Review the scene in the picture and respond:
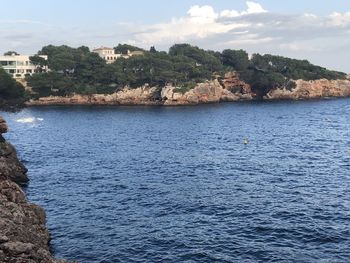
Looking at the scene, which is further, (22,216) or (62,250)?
(62,250)

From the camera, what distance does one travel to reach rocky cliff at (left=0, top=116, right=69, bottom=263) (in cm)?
2819

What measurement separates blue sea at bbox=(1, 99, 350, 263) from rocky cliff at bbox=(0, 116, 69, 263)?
12.4 ft

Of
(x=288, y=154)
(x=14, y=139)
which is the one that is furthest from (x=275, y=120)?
(x=14, y=139)

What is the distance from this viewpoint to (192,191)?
61.8m

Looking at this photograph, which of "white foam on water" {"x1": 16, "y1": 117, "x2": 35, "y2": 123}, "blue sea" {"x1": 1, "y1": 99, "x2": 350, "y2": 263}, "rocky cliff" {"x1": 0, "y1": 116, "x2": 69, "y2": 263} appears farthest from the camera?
"white foam on water" {"x1": 16, "y1": 117, "x2": 35, "y2": 123}

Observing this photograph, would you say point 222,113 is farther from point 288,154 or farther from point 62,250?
point 62,250

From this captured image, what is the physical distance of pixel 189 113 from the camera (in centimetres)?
16950

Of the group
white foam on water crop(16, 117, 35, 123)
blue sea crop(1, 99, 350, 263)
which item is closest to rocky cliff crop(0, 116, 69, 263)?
blue sea crop(1, 99, 350, 263)

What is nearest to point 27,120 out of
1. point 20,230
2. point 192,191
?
point 192,191

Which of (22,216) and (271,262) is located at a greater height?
(22,216)

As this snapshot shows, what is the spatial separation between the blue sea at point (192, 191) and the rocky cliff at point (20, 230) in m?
3.78

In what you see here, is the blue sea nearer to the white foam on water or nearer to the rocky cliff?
the rocky cliff

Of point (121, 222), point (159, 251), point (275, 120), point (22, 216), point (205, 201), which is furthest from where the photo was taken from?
point (275, 120)

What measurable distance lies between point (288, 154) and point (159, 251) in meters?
53.0
